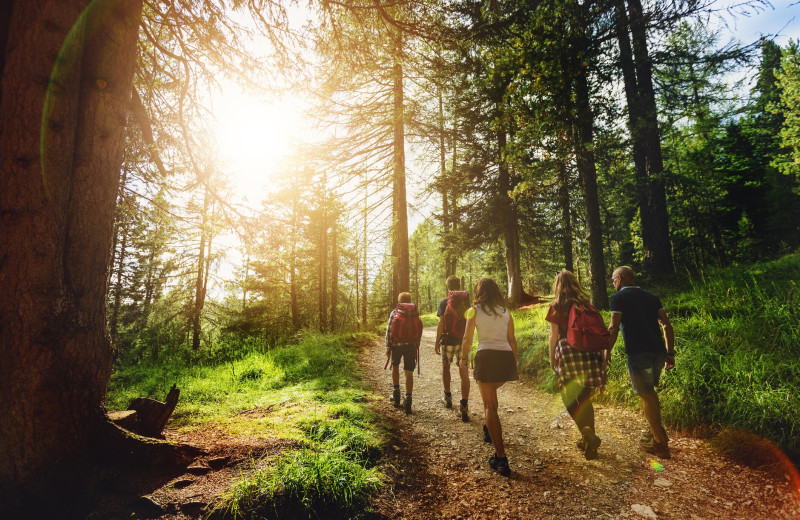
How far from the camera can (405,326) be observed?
223 inches

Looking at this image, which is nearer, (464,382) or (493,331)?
(493,331)

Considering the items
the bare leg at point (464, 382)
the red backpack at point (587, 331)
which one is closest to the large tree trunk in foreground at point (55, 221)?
the bare leg at point (464, 382)

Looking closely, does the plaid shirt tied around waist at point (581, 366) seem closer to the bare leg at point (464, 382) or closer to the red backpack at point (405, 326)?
the bare leg at point (464, 382)

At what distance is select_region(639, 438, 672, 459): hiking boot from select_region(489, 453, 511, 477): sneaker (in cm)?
185

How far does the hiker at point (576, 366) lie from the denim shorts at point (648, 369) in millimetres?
375

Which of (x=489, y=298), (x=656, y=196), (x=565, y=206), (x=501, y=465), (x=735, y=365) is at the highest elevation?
(x=565, y=206)

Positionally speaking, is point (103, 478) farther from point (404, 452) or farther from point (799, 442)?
point (799, 442)

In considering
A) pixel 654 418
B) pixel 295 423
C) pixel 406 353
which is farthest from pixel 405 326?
pixel 654 418

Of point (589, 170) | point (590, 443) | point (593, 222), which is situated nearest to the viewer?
point (590, 443)

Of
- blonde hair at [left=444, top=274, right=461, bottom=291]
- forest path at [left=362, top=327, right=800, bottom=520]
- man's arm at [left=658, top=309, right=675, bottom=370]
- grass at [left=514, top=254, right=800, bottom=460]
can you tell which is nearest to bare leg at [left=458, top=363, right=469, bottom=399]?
forest path at [left=362, top=327, right=800, bottom=520]

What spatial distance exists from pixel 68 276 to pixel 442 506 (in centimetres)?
384

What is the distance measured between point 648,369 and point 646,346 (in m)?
0.30

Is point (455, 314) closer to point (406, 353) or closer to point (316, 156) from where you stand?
point (406, 353)

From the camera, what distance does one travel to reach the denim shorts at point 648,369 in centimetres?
387
